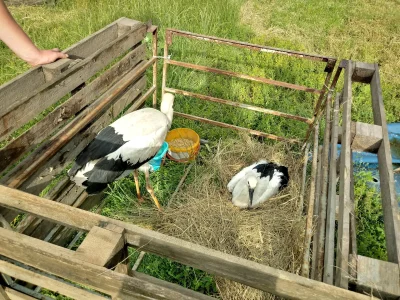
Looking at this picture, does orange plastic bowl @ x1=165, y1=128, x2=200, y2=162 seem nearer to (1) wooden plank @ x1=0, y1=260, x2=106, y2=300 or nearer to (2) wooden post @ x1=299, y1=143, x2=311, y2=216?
(2) wooden post @ x1=299, y1=143, x2=311, y2=216

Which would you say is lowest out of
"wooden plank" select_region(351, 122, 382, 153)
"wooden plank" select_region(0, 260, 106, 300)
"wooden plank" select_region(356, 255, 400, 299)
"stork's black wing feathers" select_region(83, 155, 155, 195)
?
"wooden plank" select_region(0, 260, 106, 300)

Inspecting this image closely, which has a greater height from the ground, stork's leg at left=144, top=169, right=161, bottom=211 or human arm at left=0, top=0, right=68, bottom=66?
human arm at left=0, top=0, right=68, bottom=66

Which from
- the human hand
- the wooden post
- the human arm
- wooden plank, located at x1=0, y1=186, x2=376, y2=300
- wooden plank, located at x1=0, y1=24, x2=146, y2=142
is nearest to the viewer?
wooden plank, located at x1=0, y1=186, x2=376, y2=300

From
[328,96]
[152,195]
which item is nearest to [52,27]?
[152,195]

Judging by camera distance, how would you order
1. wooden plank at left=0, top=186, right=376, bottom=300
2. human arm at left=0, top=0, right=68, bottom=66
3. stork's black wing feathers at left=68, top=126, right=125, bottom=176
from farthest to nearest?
stork's black wing feathers at left=68, top=126, right=125, bottom=176 → human arm at left=0, top=0, right=68, bottom=66 → wooden plank at left=0, top=186, right=376, bottom=300

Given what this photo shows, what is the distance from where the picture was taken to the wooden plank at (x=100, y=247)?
4.33ft

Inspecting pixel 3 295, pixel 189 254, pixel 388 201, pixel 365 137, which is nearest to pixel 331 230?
pixel 388 201

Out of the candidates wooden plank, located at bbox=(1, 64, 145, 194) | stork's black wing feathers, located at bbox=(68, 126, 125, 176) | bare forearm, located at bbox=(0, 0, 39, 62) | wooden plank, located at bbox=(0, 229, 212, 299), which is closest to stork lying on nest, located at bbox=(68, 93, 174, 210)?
stork's black wing feathers, located at bbox=(68, 126, 125, 176)

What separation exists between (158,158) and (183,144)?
1.43ft

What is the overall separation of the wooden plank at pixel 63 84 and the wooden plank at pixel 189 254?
939mm

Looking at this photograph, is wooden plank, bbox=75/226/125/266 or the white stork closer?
wooden plank, bbox=75/226/125/266

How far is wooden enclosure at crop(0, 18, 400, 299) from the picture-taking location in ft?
4.35

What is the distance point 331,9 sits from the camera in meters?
8.28

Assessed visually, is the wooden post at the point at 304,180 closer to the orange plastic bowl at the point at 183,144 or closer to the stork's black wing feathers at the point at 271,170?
the stork's black wing feathers at the point at 271,170
